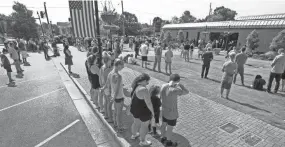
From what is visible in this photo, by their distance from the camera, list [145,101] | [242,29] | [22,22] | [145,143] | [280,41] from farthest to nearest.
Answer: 1. [22,22]
2. [242,29]
3. [280,41]
4. [145,143]
5. [145,101]

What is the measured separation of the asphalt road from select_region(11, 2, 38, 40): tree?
24.4 meters

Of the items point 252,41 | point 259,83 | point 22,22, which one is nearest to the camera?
point 259,83

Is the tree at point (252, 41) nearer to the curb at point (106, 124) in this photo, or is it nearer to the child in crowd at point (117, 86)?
the curb at point (106, 124)

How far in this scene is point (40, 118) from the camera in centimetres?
506

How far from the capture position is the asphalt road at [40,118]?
3.99m

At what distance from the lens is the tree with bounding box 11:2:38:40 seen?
25848 millimetres

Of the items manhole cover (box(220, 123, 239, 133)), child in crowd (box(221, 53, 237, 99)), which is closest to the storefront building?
child in crowd (box(221, 53, 237, 99))

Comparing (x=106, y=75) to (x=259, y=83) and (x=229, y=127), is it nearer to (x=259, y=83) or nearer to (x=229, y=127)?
(x=229, y=127)

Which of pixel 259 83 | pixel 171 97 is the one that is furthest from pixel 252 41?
pixel 171 97

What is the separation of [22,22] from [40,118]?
29.4 meters

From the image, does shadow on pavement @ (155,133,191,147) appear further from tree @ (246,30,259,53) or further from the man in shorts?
tree @ (246,30,259,53)

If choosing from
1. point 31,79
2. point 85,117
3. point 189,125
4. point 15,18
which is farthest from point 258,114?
point 15,18

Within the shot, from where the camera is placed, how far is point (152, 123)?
3.97 m

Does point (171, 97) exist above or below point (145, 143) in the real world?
above
